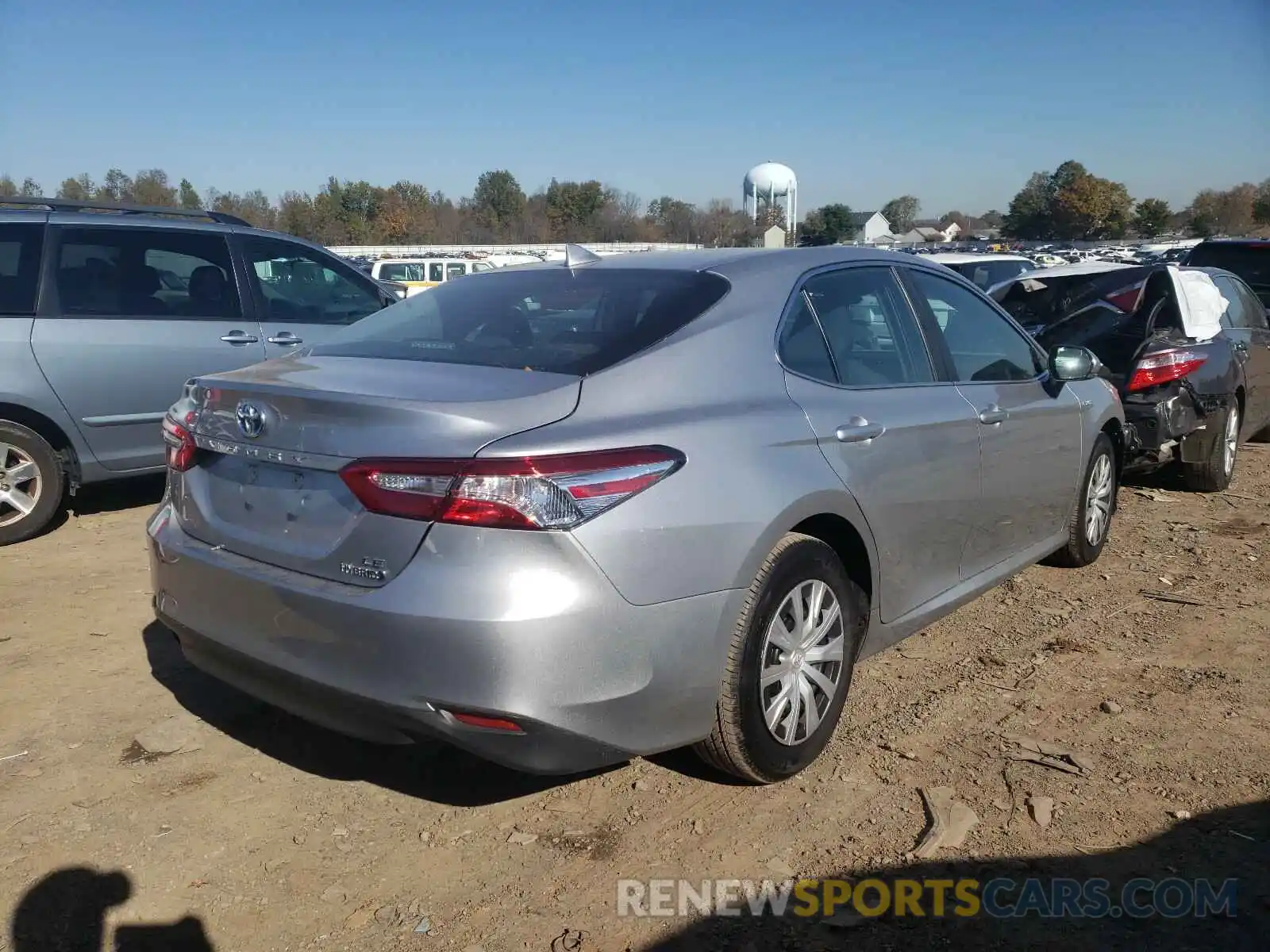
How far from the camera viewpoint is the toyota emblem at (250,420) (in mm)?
2885

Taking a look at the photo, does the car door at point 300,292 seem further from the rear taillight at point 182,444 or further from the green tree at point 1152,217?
the green tree at point 1152,217

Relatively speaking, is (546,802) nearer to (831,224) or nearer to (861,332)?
(861,332)

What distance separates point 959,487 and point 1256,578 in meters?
2.50

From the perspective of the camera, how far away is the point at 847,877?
2.80 meters

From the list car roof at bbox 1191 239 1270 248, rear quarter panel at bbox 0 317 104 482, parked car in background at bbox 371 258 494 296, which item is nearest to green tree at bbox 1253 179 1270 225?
parked car in background at bbox 371 258 494 296

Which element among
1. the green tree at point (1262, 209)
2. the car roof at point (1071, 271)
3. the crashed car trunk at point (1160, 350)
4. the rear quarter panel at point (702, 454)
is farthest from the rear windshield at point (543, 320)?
the green tree at point (1262, 209)

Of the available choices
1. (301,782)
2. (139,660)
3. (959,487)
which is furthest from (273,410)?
(959,487)

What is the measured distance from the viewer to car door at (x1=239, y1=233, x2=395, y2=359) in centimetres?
684

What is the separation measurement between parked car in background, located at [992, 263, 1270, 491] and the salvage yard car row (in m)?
2.35

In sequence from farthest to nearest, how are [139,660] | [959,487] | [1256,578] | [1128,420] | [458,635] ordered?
[1128,420] → [1256,578] → [139,660] → [959,487] → [458,635]

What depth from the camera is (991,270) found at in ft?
55.7

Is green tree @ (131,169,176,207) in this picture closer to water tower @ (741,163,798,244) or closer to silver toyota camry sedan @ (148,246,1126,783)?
water tower @ (741,163,798,244)

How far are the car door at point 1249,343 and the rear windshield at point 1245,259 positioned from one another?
4.21 metres

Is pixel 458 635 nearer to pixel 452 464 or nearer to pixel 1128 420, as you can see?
pixel 452 464
